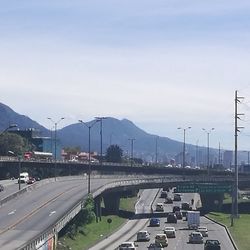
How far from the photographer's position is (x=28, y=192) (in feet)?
387

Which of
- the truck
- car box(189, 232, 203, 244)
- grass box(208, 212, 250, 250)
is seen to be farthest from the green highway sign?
car box(189, 232, 203, 244)

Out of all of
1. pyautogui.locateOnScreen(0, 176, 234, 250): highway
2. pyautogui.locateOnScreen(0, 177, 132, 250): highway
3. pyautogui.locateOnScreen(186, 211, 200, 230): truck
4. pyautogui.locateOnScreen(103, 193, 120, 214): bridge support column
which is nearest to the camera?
pyautogui.locateOnScreen(0, 177, 132, 250): highway

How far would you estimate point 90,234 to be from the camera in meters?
94.1

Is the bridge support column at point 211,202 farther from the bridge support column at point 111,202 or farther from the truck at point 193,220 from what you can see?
the truck at point 193,220

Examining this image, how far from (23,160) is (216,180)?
138 ft

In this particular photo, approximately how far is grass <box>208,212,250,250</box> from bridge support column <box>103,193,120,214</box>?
14.6 m

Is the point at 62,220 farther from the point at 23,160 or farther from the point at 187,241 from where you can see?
the point at 23,160

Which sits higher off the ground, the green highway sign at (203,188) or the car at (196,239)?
the green highway sign at (203,188)

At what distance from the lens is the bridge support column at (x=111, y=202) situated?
138 m

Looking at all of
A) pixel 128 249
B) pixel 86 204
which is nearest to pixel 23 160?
pixel 86 204

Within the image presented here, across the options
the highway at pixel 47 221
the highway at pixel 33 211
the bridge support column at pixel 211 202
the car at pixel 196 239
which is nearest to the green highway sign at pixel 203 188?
the bridge support column at pixel 211 202

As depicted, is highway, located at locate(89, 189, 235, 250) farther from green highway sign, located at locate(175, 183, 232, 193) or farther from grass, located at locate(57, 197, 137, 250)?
green highway sign, located at locate(175, 183, 232, 193)

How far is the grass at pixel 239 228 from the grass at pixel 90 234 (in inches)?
543

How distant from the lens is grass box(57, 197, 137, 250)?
78.8 meters
